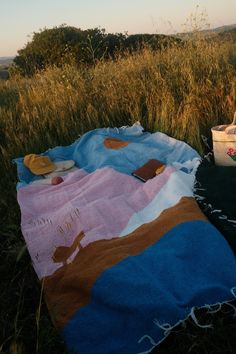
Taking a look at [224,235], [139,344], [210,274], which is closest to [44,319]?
[139,344]

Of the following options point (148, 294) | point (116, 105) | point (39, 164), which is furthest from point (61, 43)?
point (148, 294)

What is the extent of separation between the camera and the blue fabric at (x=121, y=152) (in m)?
3.85

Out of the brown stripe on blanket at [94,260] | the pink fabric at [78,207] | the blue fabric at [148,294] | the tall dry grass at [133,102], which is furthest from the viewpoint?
the tall dry grass at [133,102]

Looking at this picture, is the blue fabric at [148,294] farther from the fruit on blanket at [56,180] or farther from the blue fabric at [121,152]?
the fruit on blanket at [56,180]

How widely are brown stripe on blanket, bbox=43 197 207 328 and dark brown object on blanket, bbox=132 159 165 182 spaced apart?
68cm

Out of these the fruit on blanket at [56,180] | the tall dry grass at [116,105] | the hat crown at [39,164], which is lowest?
the fruit on blanket at [56,180]

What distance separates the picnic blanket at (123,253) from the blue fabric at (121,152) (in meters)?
0.03

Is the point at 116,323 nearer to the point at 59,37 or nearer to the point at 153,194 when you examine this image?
the point at 153,194

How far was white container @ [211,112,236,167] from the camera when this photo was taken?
11.4ft

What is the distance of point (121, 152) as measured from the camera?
403 centimetres

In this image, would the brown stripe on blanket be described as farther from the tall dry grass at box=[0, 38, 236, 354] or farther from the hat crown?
the hat crown

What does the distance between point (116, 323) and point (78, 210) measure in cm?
114

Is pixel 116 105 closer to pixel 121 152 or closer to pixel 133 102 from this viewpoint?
pixel 133 102

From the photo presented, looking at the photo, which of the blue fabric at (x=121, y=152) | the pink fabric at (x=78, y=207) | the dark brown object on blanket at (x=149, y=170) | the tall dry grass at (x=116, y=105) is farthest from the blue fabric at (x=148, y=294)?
the blue fabric at (x=121, y=152)
